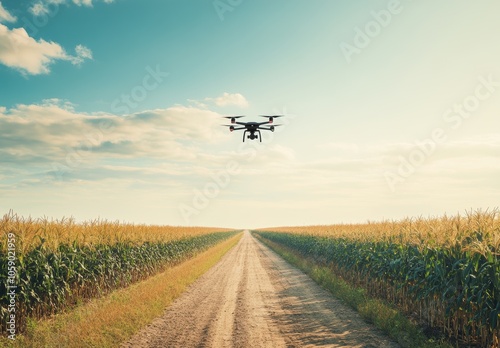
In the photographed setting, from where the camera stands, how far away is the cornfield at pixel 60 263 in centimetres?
1127

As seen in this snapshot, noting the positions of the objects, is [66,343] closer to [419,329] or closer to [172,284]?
[172,284]

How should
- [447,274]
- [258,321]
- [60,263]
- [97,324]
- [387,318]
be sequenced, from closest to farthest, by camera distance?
[447,274] < [97,324] < [387,318] < [258,321] < [60,263]

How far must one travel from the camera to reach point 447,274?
10164 mm

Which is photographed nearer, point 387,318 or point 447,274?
point 447,274

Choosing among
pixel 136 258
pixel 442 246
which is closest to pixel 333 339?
pixel 442 246

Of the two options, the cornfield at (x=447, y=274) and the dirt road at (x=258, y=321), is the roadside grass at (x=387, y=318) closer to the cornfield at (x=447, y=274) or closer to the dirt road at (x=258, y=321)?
the dirt road at (x=258, y=321)

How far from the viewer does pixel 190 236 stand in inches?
1606

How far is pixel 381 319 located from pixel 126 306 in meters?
9.30

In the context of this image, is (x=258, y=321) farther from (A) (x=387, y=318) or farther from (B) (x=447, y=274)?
(B) (x=447, y=274)

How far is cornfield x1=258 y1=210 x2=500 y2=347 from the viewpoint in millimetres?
8461

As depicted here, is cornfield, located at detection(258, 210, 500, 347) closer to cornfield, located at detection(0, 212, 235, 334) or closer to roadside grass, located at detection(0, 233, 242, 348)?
roadside grass, located at detection(0, 233, 242, 348)

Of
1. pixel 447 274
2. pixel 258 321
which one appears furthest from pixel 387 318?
pixel 258 321

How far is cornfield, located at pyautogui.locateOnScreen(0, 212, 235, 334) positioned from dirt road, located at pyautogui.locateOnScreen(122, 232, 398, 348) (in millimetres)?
4237

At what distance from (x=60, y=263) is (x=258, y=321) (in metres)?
8.38
